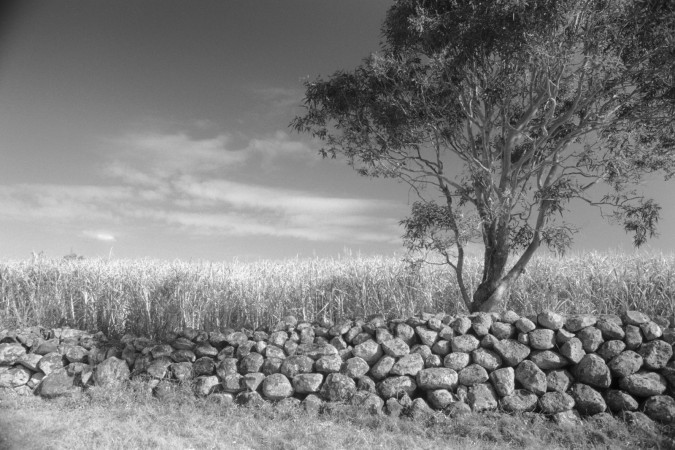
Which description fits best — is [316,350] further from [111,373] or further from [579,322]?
[579,322]

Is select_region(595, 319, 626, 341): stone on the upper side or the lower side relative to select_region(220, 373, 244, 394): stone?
upper

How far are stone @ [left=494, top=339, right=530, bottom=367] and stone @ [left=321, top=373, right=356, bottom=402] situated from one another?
2.05 m

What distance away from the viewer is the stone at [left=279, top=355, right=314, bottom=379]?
24.7 feet

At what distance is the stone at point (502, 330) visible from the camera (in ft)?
24.6

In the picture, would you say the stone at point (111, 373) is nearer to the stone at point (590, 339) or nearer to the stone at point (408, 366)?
the stone at point (408, 366)

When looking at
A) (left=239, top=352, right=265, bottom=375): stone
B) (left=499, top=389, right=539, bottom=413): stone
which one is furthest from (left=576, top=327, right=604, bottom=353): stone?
(left=239, top=352, right=265, bottom=375): stone

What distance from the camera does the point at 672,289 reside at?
9.97 m

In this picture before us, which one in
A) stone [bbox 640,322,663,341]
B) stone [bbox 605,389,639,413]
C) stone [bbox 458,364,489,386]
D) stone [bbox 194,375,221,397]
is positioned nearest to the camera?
stone [bbox 605,389,639,413]

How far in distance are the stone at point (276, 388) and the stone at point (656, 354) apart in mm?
4742

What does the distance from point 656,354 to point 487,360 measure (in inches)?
85.6

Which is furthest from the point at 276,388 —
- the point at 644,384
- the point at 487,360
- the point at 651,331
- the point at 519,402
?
the point at 651,331

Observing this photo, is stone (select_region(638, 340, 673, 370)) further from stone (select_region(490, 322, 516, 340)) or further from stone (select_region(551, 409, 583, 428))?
stone (select_region(490, 322, 516, 340))

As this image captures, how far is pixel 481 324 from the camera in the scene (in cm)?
762

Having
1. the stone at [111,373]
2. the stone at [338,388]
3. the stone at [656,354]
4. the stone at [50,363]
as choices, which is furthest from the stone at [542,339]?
the stone at [50,363]
